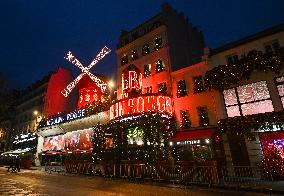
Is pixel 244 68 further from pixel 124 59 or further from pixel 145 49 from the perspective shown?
pixel 124 59

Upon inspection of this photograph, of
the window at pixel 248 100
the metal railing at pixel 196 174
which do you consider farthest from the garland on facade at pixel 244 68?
the metal railing at pixel 196 174

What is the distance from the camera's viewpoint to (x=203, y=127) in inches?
767

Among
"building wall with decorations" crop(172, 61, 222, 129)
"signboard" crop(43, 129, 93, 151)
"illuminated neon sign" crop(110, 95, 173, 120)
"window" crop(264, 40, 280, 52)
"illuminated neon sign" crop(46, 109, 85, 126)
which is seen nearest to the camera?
"window" crop(264, 40, 280, 52)

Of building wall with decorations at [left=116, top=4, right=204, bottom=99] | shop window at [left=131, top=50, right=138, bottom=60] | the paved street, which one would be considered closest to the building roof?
building wall with decorations at [left=116, top=4, right=204, bottom=99]

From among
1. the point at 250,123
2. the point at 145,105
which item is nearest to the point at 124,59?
the point at 145,105

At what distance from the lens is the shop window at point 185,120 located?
67.9 ft

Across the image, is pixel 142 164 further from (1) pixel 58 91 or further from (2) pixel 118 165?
(1) pixel 58 91

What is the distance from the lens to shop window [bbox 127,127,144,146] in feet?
77.1

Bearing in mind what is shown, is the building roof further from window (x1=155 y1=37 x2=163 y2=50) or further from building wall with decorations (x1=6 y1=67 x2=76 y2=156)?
building wall with decorations (x1=6 y1=67 x2=76 y2=156)

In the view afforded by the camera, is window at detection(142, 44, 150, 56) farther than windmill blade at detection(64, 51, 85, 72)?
No

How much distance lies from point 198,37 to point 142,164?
2184cm

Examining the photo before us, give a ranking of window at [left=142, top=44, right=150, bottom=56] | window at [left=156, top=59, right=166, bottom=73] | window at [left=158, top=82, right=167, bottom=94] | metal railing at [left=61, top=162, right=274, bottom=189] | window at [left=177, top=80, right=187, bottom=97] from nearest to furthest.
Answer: metal railing at [left=61, top=162, right=274, bottom=189]
window at [left=177, top=80, right=187, bottom=97]
window at [left=158, top=82, right=167, bottom=94]
window at [left=156, top=59, right=166, bottom=73]
window at [left=142, top=44, right=150, bottom=56]

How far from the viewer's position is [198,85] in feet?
67.8

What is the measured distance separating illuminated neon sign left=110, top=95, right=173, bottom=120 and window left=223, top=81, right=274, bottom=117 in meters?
5.18
